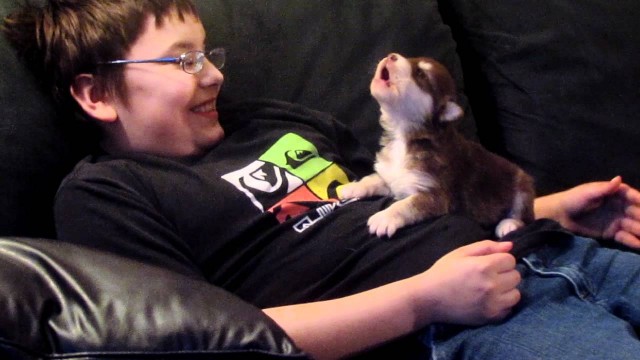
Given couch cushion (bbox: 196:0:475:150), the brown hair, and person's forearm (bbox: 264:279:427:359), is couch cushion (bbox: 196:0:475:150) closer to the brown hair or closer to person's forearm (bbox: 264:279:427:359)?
the brown hair

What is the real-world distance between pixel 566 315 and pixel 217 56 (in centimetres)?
80

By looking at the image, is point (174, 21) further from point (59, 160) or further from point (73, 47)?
point (59, 160)

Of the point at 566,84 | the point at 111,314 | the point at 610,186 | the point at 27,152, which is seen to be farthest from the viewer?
the point at 566,84

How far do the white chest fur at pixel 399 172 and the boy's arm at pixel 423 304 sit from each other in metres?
0.22

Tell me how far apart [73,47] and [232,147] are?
Answer: 1.12ft

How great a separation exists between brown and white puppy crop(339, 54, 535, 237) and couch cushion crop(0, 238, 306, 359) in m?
0.58

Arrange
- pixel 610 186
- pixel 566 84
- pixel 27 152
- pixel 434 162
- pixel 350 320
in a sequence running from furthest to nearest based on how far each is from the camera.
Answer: pixel 566 84
pixel 610 186
pixel 434 162
pixel 27 152
pixel 350 320

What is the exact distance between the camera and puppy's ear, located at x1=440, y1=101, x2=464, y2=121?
51.1 inches

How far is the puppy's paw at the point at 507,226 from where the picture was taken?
4.21 feet

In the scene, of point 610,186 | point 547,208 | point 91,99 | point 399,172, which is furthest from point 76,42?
point 610,186

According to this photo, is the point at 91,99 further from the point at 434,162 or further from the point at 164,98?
the point at 434,162

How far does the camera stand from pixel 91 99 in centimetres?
124

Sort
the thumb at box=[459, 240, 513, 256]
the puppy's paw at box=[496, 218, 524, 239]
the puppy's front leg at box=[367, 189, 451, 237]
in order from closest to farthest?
the thumb at box=[459, 240, 513, 256] < the puppy's front leg at box=[367, 189, 451, 237] < the puppy's paw at box=[496, 218, 524, 239]

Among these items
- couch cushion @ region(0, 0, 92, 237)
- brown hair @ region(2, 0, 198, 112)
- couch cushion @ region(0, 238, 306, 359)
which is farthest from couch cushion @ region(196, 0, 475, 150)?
couch cushion @ region(0, 238, 306, 359)
